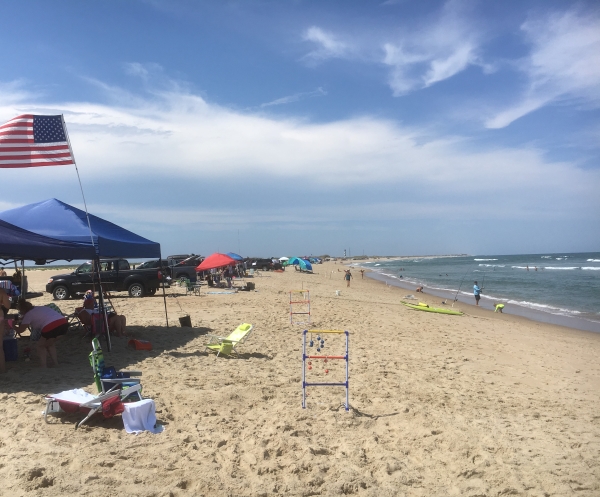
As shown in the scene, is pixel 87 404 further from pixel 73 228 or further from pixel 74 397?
pixel 73 228

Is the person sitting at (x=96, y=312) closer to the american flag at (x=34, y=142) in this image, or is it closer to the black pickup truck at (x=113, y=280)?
the american flag at (x=34, y=142)

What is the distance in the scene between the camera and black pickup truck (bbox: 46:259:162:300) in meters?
18.4

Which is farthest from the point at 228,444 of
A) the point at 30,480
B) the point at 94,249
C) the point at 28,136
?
the point at 28,136

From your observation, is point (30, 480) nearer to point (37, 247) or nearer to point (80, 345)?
point (37, 247)

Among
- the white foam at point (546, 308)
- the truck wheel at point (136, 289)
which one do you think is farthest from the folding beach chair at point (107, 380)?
the white foam at point (546, 308)

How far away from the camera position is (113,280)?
18.9 meters

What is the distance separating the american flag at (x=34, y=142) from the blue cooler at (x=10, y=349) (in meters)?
2.76

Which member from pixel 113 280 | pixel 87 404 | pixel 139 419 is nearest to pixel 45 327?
pixel 87 404

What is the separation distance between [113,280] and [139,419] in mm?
14842

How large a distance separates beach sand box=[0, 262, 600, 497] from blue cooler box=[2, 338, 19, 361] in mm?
249

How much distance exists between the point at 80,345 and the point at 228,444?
18.1 ft

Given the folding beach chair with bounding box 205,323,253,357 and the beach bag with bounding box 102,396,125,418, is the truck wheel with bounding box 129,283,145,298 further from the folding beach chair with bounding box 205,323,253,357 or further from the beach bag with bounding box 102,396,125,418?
the beach bag with bounding box 102,396,125,418

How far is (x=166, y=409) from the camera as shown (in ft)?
19.0

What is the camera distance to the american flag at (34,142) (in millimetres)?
8062
